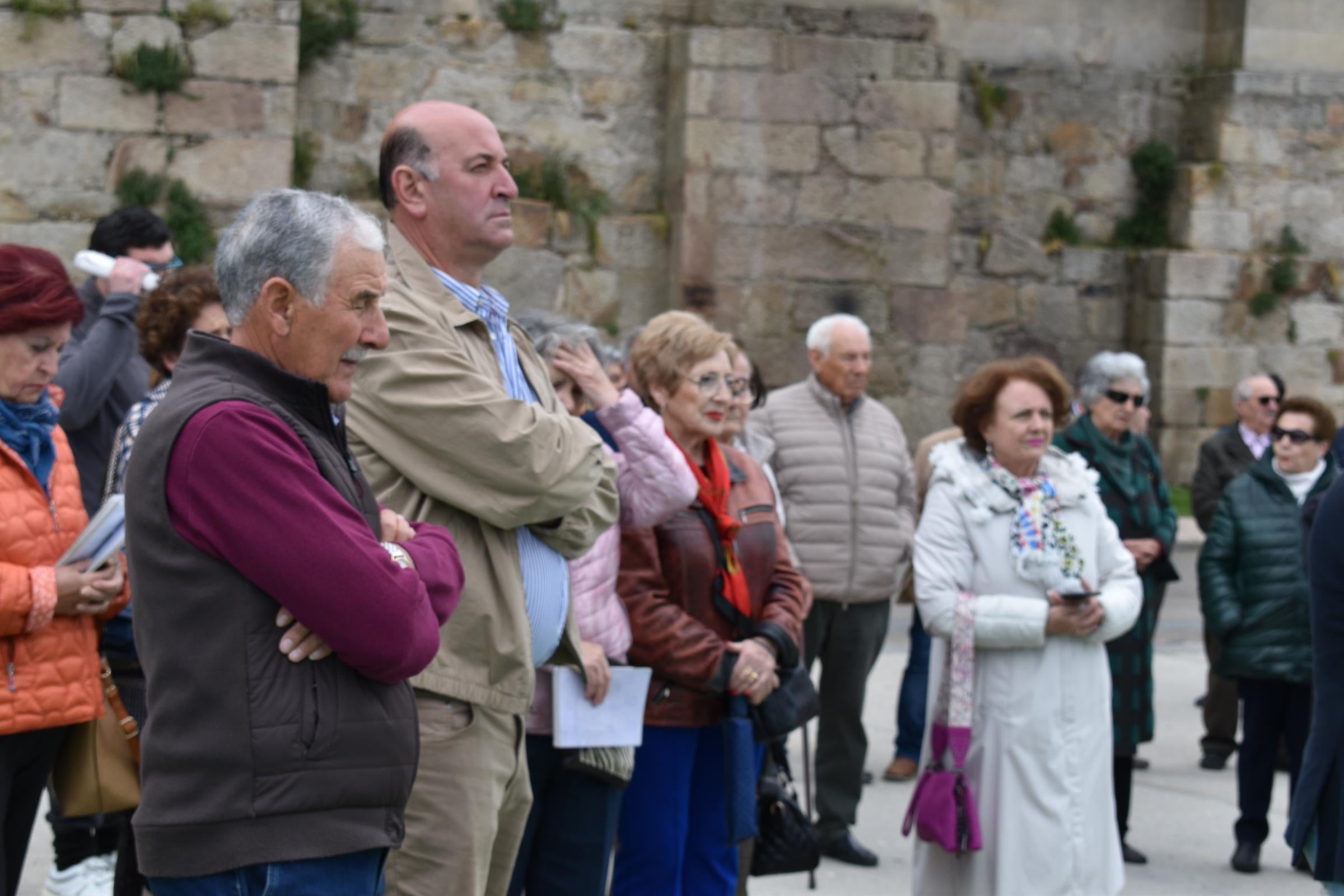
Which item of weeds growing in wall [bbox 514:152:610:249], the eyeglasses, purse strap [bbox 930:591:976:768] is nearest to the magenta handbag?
purse strap [bbox 930:591:976:768]

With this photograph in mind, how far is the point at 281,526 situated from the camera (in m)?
2.25

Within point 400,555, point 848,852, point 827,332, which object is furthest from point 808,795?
point 400,555

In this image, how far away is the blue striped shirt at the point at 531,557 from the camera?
3299mm

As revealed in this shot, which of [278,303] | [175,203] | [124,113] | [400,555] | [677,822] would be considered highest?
[124,113]

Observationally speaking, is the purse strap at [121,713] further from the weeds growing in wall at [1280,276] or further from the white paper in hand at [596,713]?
the weeds growing in wall at [1280,276]

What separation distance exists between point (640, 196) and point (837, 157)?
A: 4.33 ft

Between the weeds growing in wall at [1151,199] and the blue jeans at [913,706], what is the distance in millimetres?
6298

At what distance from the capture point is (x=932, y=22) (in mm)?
10523

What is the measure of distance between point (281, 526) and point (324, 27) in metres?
8.14

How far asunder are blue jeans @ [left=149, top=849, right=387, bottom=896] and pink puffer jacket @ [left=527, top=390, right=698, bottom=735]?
4.96 feet

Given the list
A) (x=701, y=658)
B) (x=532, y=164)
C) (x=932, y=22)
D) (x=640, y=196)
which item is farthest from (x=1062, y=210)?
(x=701, y=658)

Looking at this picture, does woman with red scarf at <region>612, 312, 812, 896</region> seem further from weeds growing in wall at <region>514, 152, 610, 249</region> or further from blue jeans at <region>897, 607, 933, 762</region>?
weeds growing in wall at <region>514, 152, 610, 249</region>

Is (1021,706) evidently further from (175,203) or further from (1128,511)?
(175,203)

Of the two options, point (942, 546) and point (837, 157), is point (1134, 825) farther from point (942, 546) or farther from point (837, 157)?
point (837, 157)
